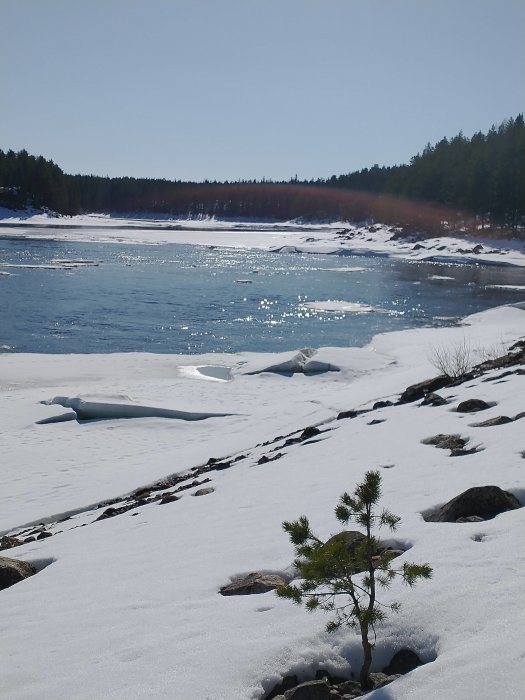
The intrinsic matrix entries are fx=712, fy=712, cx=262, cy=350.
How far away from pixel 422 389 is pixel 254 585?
8860mm

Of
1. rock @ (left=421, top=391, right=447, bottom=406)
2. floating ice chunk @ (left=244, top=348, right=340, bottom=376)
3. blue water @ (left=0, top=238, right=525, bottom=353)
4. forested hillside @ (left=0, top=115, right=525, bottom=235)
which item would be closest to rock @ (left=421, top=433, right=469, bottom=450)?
rock @ (left=421, top=391, right=447, bottom=406)

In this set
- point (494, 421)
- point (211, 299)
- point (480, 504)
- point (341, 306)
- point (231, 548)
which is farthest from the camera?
point (211, 299)

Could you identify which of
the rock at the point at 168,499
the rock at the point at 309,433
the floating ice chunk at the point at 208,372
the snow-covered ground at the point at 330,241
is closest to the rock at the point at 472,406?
the rock at the point at 309,433

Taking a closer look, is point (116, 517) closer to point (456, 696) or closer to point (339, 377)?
point (456, 696)

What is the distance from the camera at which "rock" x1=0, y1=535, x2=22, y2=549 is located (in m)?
7.92

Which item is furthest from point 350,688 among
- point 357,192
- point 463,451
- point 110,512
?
point 357,192

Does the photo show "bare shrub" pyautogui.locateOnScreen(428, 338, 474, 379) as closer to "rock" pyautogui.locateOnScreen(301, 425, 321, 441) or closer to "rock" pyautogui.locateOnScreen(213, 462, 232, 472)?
"rock" pyautogui.locateOnScreen(301, 425, 321, 441)

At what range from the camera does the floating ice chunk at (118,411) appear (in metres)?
14.8

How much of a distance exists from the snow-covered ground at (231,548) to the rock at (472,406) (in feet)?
0.82

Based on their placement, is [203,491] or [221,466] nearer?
[203,491]

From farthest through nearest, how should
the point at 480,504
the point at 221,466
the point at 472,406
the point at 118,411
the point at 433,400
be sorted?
the point at 118,411
the point at 433,400
the point at 221,466
the point at 472,406
the point at 480,504

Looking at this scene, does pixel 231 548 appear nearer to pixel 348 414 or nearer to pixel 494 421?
pixel 494 421

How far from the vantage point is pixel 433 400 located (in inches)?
456

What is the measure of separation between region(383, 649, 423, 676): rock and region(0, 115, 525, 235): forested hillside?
6983 cm
